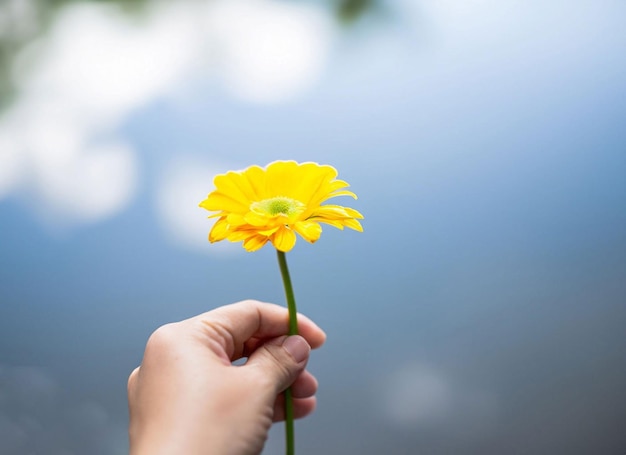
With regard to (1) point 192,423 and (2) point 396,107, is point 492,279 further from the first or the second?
(1) point 192,423

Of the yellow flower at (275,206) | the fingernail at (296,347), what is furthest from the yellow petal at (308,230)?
the fingernail at (296,347)

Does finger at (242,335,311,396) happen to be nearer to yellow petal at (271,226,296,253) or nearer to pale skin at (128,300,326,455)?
pale skin at (128,300,326,455)

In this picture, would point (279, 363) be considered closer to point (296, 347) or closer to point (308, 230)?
point (296, 347)

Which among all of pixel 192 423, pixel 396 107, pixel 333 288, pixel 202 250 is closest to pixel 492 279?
pixel 333 288

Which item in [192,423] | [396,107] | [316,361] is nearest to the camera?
[192,423]

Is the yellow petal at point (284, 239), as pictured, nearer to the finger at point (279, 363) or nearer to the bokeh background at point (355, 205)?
the finger at point (279, 363)

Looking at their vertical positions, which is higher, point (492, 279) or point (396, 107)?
point (396, 107)

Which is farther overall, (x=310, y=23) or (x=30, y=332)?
(x=310, y=23)
